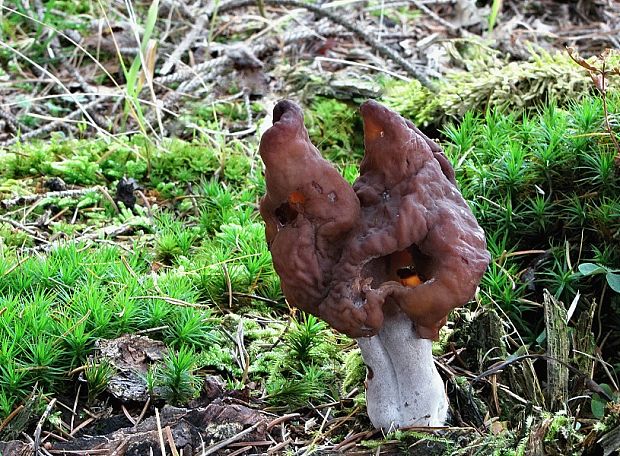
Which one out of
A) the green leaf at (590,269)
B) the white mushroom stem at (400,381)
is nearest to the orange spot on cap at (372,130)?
the white mushroom stem at (400,381)

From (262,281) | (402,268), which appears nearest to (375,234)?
(402,268)

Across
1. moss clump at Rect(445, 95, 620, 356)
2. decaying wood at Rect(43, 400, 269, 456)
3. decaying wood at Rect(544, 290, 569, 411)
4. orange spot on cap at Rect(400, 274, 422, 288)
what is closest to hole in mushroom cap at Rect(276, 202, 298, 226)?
orange spot on cap at Rect(400, 274, 422, 288)

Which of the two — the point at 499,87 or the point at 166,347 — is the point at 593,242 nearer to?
the point at 499,87

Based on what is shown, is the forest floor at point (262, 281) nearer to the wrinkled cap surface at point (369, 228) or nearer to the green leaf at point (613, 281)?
the green leaf at point (613, 281)

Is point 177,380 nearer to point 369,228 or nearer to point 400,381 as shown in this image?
point 400,381

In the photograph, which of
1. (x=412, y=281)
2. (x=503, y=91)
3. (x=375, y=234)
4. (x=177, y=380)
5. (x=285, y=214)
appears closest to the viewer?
(x=375, y=234)

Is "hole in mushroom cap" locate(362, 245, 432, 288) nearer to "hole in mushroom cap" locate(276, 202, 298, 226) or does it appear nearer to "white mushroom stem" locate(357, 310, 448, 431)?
"white mushroom stem" locate(357, 310, 448, 431)
